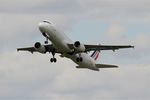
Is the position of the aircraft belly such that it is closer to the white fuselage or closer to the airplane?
the airplane

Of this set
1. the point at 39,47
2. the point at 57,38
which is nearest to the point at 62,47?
the point at 57,38

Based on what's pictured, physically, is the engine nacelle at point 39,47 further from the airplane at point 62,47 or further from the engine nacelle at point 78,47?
the engine nacelle at point 78,47

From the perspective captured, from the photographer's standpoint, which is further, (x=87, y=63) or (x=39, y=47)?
Result: (x=87, y=63)

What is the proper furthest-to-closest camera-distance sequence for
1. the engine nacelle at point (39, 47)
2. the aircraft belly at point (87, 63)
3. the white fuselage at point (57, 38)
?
the aircraft belly at point (87, 63), the engine nacelle at point (39, 47), the white fuselage at point (57, 38)

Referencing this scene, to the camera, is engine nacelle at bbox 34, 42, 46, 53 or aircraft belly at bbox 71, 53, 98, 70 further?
aircraft belly at bbox 71, 53, 98, 70

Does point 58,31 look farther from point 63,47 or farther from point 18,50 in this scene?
point 18,50

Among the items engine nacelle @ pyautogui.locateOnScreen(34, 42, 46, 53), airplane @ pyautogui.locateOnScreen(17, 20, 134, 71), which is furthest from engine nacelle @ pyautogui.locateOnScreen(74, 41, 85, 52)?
engine nacelle @ pyautogui.locateOnScreen(34, 42, 46, 53)

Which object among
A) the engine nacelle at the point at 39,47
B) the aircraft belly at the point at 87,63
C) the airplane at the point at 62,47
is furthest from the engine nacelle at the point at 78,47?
the aircraft belly at the point at 87,63

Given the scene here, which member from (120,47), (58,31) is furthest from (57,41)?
(120,47)

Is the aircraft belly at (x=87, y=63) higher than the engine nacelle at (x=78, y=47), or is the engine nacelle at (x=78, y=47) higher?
the engine nacelle at (x=78, y=47)

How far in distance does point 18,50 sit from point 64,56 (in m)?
7.93

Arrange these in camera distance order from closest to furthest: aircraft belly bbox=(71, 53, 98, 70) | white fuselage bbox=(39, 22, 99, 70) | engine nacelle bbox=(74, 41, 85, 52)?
1. white fuselage bbox=(39, 22, 99, 70)
2. engine nacelle bbox=(74, 41, 85, 52)
3. aircraft belly bbox=(71, 53, 98, 70)

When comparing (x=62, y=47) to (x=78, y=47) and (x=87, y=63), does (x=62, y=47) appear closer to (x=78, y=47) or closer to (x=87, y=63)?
(x=78, y=47)

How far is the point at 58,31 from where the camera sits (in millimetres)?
131250
